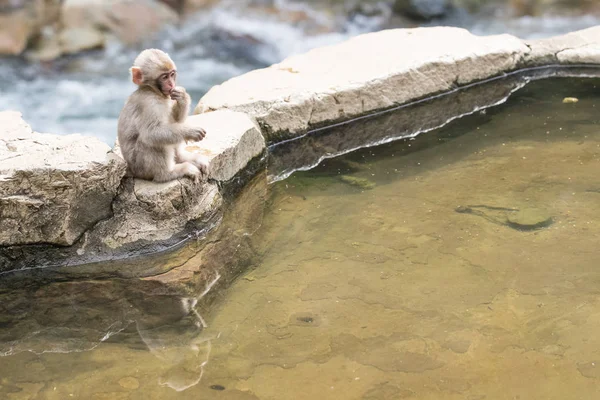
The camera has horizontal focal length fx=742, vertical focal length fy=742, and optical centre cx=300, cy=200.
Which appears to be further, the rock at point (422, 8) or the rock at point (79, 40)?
the rock at point (422, 8)

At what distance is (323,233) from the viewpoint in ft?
15.6

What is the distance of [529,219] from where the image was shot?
4.68 metres

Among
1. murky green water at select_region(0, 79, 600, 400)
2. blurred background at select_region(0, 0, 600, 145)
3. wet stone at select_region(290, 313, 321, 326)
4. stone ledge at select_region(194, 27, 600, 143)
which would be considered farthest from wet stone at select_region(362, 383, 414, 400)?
blurred background at select_region(0, 0, 600, 145)

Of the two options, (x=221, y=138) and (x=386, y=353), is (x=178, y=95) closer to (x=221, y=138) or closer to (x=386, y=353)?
(x=221, y=138)

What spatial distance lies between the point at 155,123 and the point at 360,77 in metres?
2.42

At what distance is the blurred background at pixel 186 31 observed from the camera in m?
9.41

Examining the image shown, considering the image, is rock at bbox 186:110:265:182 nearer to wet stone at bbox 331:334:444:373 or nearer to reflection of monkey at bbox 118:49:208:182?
reflection of monkey at bbox 118:49:208:182

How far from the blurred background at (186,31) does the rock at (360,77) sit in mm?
2849

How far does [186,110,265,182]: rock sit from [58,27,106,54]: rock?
18.1 ft

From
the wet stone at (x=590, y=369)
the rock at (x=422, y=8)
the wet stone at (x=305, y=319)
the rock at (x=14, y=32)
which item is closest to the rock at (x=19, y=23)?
the rock at (x=14, y=32)

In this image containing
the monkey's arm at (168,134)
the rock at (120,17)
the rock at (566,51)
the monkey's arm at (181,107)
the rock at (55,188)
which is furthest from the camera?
the rock at (120,17)

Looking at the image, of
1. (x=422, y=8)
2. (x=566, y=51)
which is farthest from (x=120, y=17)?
(x=566, y=51)

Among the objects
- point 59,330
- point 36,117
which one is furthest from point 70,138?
point 36,117

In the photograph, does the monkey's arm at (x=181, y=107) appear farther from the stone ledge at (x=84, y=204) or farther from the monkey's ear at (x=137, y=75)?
the stone ledge at (x=84, y=204)
